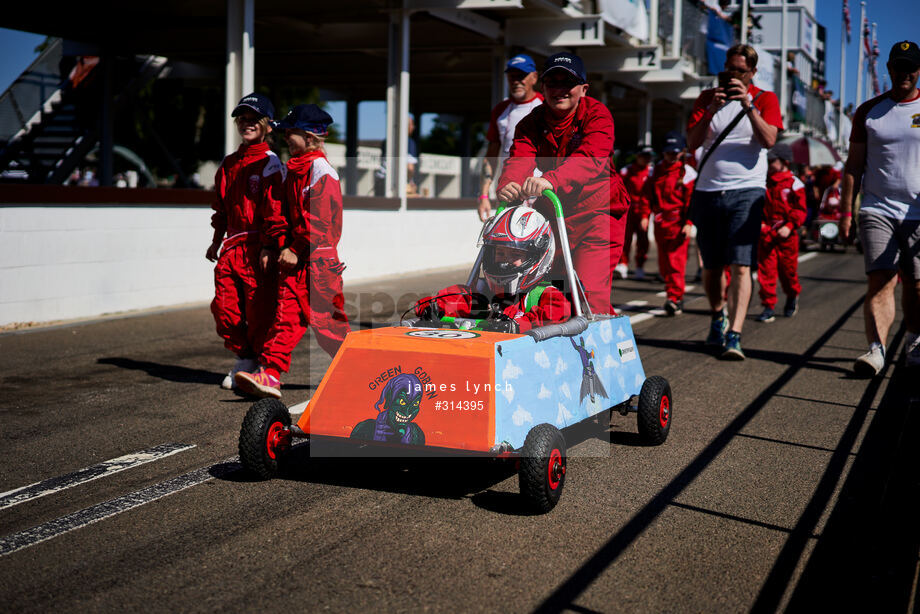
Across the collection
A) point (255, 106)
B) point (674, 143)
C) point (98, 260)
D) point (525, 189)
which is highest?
point (674, 143)

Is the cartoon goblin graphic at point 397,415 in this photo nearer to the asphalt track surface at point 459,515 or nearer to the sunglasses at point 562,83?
the asphalt track surface at point 459,515

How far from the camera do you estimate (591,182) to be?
18.0 feet

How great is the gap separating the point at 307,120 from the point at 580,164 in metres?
1.77

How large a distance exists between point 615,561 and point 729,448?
185 centimetres

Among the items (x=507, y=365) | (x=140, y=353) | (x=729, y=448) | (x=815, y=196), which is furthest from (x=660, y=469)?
(x=815, y=196)

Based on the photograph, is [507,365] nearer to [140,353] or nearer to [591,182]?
[591,182]

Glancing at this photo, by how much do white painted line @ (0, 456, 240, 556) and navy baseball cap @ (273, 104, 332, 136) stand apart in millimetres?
2174

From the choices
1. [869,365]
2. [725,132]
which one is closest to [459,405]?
[869,365]

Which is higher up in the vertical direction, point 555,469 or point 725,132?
point 725,132

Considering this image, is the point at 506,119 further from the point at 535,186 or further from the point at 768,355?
the point at 535,186

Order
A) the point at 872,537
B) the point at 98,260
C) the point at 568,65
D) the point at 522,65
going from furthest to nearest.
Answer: the point at 98,260 → the point at 522,65 → the point at 568,65 → the point at 872,537

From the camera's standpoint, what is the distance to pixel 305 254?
6.12 metres

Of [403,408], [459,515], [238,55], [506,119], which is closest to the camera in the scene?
[459,515]

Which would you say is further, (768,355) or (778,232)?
(778,232)
